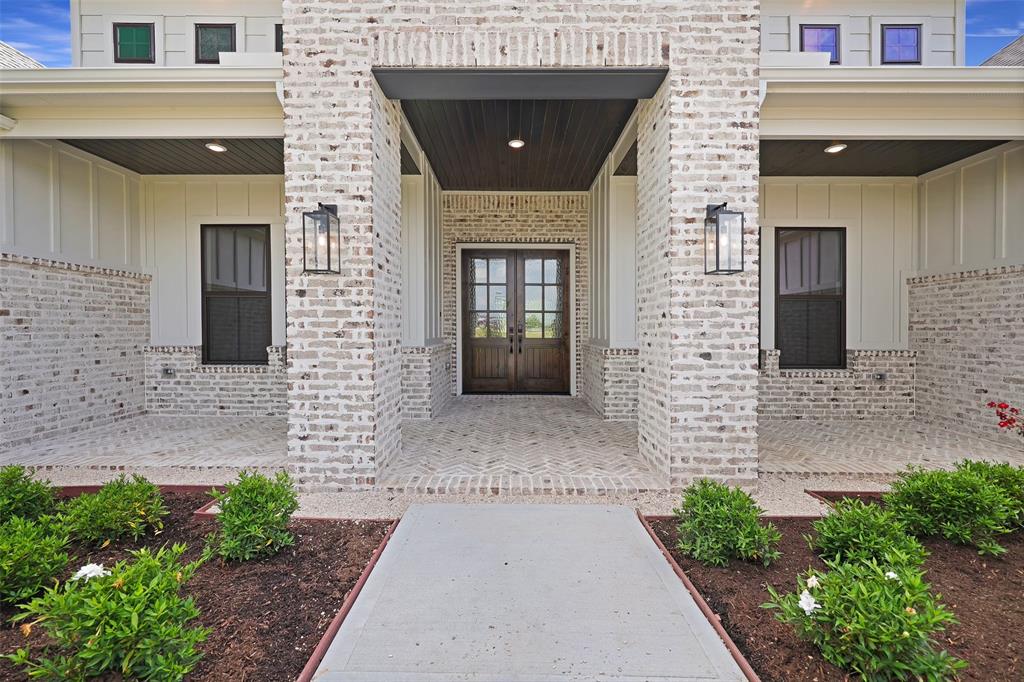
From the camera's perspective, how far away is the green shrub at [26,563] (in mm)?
2221

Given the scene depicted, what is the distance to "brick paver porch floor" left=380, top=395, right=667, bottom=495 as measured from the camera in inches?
154

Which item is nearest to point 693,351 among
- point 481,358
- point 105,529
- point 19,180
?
point 105,529

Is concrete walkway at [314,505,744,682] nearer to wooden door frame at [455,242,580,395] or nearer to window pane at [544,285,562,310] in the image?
wooden door frame at [455,242,580,395]

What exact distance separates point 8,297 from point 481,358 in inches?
234

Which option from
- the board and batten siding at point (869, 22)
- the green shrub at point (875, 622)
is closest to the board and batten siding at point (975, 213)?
the board and batten siding at point (869, 22)

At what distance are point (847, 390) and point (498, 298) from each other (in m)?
5.44

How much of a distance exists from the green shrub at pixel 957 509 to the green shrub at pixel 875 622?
1.15 metres

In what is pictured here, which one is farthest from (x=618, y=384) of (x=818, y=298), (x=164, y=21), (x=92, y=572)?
(x=164, y=21)

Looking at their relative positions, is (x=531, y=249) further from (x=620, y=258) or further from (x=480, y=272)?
(x=620, y=258)

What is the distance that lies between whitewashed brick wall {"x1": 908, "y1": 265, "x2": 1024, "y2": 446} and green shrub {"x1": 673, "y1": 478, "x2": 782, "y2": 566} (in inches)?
191

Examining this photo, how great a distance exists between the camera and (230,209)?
6.98 metres

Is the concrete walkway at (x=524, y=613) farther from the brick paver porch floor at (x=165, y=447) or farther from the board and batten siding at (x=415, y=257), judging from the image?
the board and batten siding at (x=415, y=257)

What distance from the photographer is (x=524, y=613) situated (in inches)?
89.8

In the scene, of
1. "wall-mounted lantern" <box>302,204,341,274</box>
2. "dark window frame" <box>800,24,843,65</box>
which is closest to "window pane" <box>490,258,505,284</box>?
"wall-mounted lantern" <box>302,204,341,274</box>
